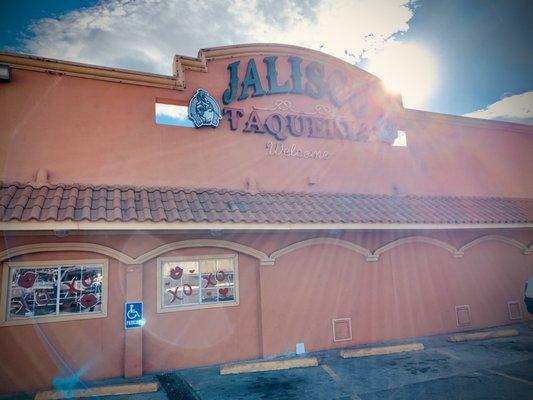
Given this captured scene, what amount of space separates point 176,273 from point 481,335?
905 cm

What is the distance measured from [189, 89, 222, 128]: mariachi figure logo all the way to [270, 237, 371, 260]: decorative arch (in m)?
3.90

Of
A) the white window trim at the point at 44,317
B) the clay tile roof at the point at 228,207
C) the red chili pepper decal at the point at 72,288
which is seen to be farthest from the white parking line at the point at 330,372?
the red chili pepper decal at the point at 72,288

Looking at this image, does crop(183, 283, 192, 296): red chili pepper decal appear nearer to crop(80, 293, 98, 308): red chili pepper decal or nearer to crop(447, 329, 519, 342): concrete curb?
crop(80, 293, 98, 308): red chili pepper decal

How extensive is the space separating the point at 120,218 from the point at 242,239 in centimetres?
334

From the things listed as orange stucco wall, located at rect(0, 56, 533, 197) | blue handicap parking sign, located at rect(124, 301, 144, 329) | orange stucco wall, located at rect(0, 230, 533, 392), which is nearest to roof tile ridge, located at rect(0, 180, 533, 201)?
orange stucco wall, located at rect(0, 56, 533, 197)

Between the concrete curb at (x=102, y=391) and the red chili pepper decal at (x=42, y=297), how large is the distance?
1804 millimetres

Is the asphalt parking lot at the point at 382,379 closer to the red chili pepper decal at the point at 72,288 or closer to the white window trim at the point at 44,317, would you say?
the white window trim at the point at 44,317

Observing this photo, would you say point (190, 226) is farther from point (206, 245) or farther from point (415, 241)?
point (415, 241)

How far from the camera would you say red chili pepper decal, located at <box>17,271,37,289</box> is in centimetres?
808

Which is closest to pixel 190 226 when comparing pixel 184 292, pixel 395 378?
pixel 184 292

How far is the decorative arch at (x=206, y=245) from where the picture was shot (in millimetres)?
8891

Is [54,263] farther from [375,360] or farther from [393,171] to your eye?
[393,171]

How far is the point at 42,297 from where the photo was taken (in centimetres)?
820

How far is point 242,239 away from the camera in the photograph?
9.84 metres
